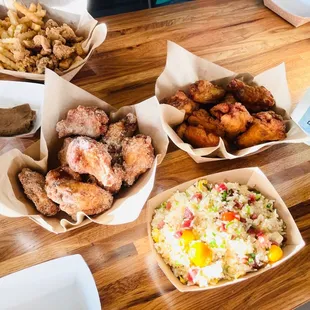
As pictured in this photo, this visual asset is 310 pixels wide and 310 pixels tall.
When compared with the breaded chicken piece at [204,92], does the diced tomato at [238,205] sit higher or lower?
lower

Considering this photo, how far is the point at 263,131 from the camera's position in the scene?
4.63 feet

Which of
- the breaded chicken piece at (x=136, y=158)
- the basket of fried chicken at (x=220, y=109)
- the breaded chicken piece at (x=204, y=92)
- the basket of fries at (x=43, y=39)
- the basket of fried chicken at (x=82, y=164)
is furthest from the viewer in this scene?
the basket of fries at (x=43, y=39)

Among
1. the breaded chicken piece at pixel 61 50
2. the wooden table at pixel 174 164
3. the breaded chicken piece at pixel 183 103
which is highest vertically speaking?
the breaded chicken piece at pixel 61 50

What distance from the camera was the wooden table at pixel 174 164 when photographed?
3.84 feet

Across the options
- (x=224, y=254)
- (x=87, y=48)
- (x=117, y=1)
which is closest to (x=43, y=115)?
(x=87, y=48)

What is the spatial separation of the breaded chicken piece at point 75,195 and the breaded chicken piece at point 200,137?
380 millimetres

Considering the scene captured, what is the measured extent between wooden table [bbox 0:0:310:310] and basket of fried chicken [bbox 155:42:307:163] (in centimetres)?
12

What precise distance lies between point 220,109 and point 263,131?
0.18 m

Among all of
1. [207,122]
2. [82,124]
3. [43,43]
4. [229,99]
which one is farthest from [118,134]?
[43,43]

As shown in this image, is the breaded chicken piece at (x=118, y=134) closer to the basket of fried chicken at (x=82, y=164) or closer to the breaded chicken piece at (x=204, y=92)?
the basket of fried chicken at (x=82, y=164)

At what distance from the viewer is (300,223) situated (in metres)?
1.36

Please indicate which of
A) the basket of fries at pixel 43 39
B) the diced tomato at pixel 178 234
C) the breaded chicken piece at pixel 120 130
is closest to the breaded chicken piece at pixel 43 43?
the basket of fries at pixel 43 39

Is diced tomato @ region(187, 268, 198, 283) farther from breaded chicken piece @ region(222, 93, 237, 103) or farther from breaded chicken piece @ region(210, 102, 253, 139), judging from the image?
breaded chicken piece @ region(222, 93, 237, 103)

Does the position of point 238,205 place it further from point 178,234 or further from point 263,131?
point 263,131
